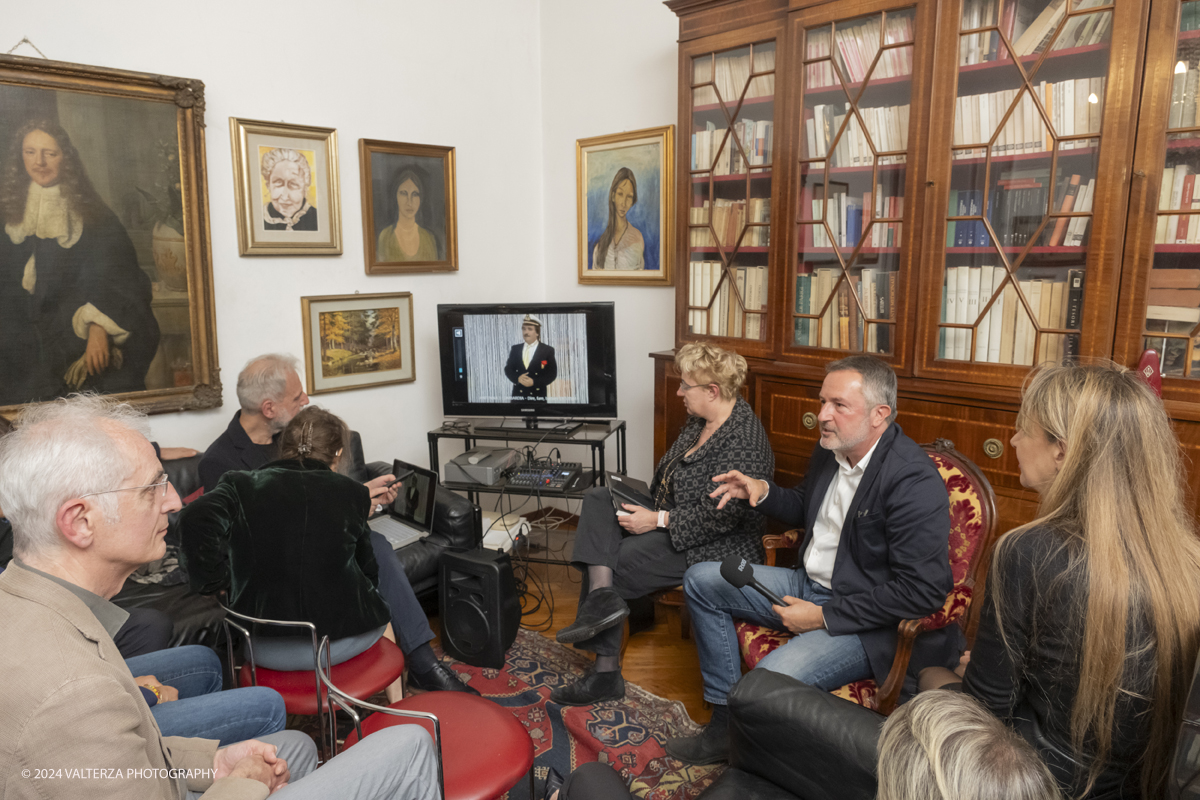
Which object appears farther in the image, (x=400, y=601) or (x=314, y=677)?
(x=400, y=601)

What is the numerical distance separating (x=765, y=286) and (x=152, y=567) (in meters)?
2.64

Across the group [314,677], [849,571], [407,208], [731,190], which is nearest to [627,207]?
[731,190]

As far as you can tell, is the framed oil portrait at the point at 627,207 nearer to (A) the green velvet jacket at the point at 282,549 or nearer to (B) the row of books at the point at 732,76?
(B) the row of books at the point at 732,76

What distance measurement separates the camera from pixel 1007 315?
2451 millimetres

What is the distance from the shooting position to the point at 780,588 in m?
2.40

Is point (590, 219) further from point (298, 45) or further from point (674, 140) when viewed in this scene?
point (298, 45)

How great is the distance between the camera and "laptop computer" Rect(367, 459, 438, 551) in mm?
3127

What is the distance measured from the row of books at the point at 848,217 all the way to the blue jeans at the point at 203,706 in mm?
2385

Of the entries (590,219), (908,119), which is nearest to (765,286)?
(908,119)

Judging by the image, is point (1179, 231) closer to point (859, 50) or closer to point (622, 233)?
point (859, 50)

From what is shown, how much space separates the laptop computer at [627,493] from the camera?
114 inches

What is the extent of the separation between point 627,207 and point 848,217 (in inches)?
63.4

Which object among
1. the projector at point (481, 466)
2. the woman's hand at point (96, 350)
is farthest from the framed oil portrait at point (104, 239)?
the projector at point (481, 466)

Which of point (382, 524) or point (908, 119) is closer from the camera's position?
point (908, 119)
